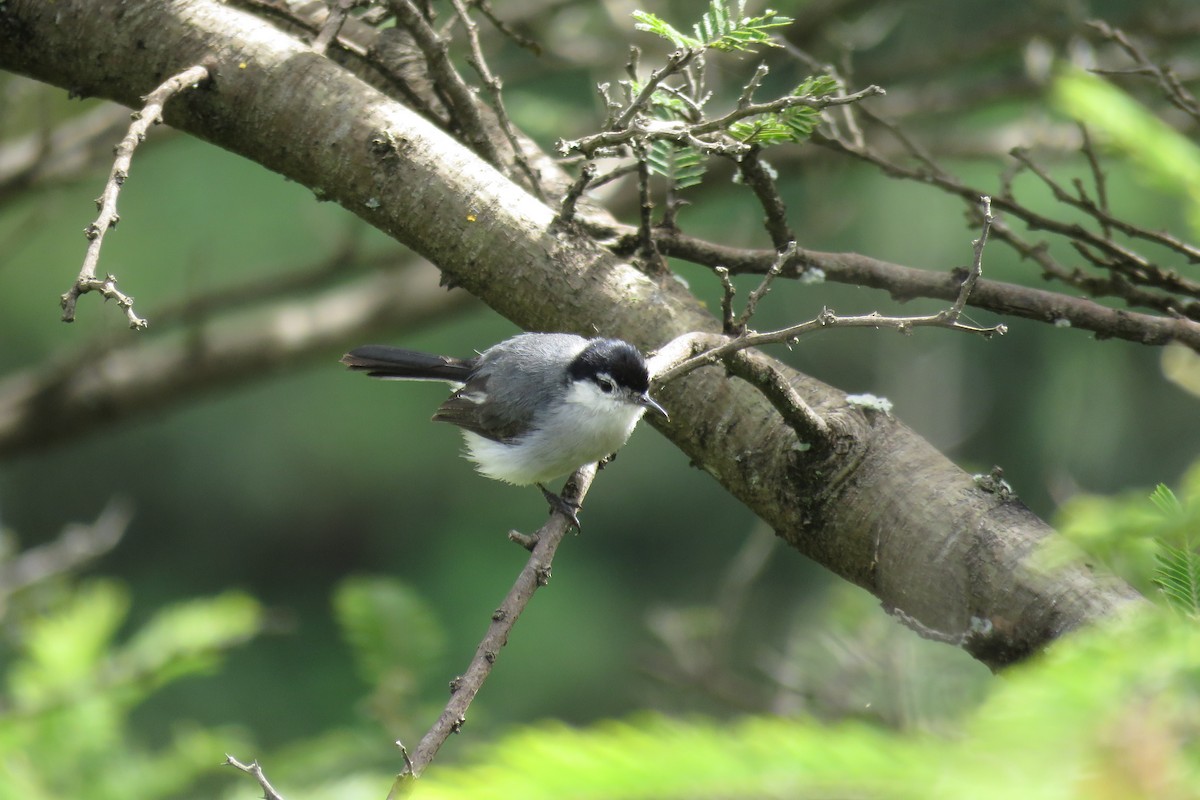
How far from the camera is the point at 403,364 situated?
326 cm

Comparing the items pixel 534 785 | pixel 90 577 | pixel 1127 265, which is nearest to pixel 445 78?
pixel 1127 265

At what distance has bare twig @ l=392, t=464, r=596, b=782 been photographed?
1150 millimetres

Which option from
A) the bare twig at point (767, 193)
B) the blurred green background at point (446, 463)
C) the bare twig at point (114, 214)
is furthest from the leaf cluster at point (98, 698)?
the blurred green background at point (446, 463)

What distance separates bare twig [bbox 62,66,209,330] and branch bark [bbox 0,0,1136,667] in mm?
194

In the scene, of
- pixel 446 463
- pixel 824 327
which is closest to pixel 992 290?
pixel 824 327

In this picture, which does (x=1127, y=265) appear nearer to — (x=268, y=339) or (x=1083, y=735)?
(x=1083, y=735)

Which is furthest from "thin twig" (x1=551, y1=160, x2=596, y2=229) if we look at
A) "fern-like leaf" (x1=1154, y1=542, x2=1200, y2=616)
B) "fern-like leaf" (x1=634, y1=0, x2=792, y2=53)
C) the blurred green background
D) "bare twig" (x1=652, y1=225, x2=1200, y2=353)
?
the blurred green background

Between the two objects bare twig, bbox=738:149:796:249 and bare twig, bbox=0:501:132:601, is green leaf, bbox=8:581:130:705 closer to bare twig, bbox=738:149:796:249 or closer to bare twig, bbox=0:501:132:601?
bare twig, bbox=0:501:132:601

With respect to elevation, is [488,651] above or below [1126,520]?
below

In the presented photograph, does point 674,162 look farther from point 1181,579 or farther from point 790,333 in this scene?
point 1181,579

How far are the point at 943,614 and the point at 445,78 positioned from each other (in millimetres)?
1417

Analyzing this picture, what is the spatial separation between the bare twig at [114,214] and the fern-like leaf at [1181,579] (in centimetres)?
126

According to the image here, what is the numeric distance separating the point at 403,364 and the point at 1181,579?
2497 millimetres

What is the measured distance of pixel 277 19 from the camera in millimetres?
2385
